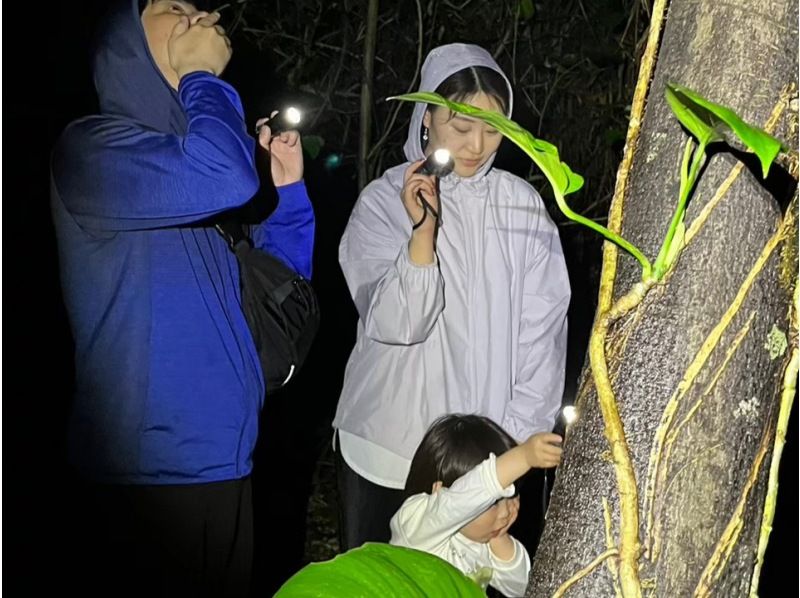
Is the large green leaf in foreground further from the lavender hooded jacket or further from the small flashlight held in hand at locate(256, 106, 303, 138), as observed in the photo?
the small flashlight held in hand at locate(256, 106, 303, 138)

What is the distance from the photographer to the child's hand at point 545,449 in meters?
1.45

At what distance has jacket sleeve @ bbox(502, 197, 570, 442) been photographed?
1.89 m

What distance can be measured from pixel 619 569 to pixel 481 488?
101 cm

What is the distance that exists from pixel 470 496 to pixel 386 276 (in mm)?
451

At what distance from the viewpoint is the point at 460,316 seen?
6.16 ft

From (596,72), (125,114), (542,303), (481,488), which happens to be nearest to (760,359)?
(481,488)

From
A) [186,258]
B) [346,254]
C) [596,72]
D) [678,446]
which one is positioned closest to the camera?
[678,446]

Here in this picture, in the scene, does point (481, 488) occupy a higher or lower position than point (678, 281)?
lower

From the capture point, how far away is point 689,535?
0.54 m

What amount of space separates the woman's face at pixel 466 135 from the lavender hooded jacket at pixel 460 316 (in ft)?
0.13

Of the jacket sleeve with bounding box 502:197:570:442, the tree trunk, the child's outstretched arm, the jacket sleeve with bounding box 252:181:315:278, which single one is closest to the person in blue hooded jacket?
the jacket sleeve with bounding box 252:181:315:278

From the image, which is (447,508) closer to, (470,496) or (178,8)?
(470,496)

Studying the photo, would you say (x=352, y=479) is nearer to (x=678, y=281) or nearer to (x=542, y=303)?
(x=542, y=303)

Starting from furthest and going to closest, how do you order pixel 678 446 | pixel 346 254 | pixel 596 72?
pixel 596 72 < pixel 346 254 < pixel 678 446
